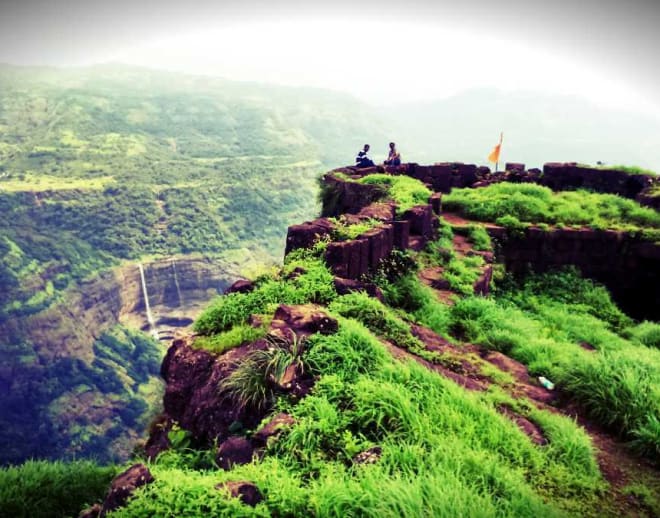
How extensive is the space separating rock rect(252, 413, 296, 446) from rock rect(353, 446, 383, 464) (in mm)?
592

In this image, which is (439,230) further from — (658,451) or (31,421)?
(31,421)

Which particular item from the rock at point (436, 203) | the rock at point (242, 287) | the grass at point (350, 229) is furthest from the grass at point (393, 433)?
the rock at point (436, 203)

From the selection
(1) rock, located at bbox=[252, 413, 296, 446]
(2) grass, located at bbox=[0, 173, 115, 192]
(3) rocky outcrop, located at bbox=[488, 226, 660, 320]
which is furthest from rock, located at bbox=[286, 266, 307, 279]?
(2) grass, located at bbox=[0, 173, 115, 192]

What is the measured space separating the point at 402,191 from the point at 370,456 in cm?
916

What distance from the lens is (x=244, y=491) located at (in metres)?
2.84

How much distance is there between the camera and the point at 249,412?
3977mm

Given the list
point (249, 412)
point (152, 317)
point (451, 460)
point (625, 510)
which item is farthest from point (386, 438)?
point (152, 317)

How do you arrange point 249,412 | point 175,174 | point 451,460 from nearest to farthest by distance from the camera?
1. point 451,460
2. point 249,412
3. point 175,174

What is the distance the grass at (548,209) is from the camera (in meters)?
11.3

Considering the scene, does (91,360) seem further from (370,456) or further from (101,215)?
(370,456)

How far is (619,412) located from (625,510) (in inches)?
55.5

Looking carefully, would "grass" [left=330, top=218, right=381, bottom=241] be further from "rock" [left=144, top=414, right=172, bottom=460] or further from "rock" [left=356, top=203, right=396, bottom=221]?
"rock" [left=144, top=414, right=172, bottom=460]

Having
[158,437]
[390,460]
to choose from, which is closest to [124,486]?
[390,460]

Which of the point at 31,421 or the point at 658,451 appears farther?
the point at 31,421
